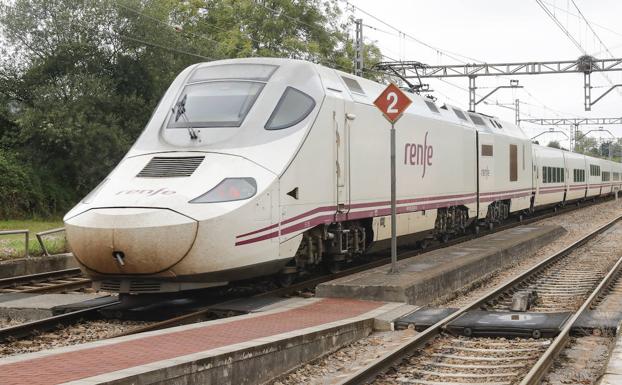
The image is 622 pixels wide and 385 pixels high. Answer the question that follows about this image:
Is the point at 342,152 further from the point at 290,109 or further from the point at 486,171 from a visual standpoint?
the point at 486,171

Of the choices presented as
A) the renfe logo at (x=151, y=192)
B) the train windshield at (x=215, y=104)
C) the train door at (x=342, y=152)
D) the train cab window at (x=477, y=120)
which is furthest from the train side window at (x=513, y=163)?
the renfe logo at (x=151, y=192)

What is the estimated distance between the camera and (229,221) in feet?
27.5

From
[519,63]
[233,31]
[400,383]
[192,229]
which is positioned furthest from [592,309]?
[233,31]

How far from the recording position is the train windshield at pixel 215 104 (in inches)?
384

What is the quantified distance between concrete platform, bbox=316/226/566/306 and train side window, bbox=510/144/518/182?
4.60 m

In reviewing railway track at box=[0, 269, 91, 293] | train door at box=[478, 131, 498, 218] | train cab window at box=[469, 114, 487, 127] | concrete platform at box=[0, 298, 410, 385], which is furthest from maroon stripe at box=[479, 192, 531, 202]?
concrete platform at box=[0, 298, 410, 385]

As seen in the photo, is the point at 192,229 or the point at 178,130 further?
the point at 178,130

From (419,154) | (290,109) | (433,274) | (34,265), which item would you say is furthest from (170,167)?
(34,265)

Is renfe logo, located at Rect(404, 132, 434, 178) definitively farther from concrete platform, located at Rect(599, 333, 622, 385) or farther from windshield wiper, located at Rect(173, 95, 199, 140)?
concrete platform, located at Rect(599, 333, 622, 385)

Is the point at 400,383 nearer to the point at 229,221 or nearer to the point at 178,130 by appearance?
the point at 229,221

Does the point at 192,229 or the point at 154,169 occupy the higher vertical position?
the point at 154,169

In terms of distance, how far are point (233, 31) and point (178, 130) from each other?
31.1 metres

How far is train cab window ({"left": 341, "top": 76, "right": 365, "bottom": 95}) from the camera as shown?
11992 millimetres

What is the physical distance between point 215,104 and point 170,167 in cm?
135
